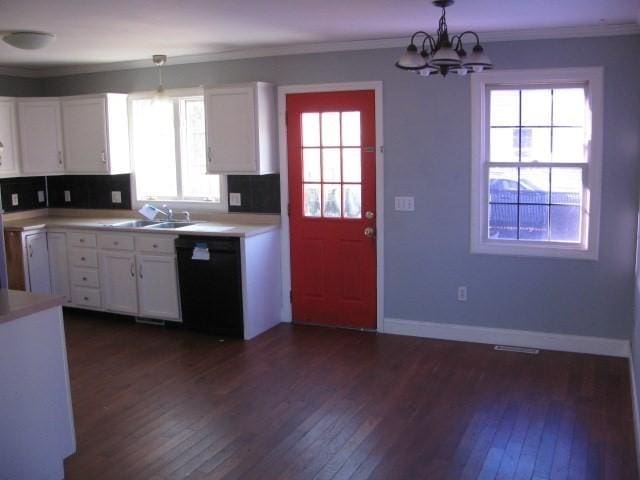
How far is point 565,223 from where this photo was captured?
4.87 metres

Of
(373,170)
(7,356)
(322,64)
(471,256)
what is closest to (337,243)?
(373,170)

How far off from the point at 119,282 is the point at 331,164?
2199 millimetres

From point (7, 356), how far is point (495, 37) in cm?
382

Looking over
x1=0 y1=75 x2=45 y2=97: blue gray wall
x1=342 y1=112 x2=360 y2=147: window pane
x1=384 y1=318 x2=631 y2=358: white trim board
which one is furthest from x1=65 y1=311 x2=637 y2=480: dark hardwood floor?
x1=0 y1=75 x2=45 y2=97: blue gray wall

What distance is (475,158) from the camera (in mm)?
4969

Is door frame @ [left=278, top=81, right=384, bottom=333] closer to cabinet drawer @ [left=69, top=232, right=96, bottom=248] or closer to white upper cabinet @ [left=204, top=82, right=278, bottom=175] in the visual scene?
white upper cabinet @ [left=204, top=82, right=278, bottom=175]

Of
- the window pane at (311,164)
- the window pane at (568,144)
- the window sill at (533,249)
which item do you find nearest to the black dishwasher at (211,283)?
the window pane at (311,164)

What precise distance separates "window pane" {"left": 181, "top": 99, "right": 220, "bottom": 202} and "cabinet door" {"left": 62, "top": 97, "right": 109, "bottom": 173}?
29.6 inches

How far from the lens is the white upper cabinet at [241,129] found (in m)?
5.42

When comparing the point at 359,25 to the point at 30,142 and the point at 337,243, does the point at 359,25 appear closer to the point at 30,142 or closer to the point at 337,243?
the point at 337,243

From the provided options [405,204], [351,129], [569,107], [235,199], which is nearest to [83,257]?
[235,199]

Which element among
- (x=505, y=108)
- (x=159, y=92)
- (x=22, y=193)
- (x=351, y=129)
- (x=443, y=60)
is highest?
(x=159, y=92)

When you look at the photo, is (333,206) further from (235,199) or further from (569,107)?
(569,107)

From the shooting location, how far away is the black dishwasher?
5297mm
